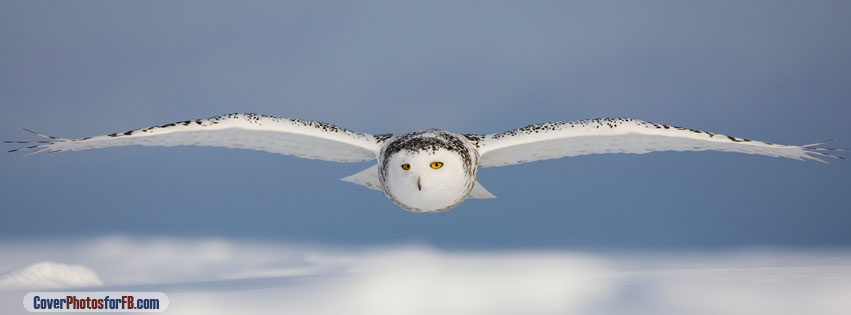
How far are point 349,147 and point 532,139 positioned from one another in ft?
9.47

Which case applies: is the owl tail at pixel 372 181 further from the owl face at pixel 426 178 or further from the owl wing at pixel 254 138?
the owl face at pixel 426 178

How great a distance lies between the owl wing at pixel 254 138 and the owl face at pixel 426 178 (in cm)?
117

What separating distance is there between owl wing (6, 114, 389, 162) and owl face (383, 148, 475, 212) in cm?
117

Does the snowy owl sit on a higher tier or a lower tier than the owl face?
higher

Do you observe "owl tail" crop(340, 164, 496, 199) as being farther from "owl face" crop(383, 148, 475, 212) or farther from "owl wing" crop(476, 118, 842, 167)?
"owl face" crop(383, 148, 475, 212)

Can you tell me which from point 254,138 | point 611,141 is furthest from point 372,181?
point 611,141

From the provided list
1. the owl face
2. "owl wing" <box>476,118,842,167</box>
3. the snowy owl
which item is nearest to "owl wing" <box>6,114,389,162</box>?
the snowy owl

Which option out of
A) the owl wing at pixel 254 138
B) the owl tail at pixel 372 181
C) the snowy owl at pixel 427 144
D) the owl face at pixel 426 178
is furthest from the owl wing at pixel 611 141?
the owl wing at pixel 254 138

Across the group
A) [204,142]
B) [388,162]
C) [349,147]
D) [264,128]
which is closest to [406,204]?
[388,162]

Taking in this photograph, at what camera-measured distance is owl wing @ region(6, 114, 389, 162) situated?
9273 mm

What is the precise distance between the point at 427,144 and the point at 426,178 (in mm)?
458

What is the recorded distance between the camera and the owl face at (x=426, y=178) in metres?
8.76

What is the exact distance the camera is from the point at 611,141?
33.6ft

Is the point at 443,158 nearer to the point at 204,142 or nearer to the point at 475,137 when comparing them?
the point at 475,137
